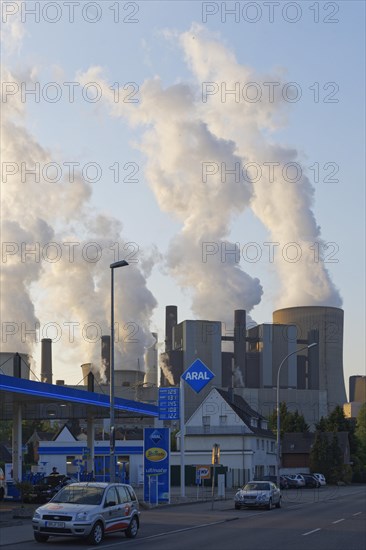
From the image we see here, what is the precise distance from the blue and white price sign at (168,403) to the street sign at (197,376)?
305 inches

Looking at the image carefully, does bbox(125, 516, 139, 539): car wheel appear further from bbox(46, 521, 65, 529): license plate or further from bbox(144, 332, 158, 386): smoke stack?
bbox(144, 332, 158, 386): smoke stack

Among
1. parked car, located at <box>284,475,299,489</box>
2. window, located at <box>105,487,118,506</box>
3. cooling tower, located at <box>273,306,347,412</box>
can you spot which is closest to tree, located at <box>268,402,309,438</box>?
cooling tower, located at <box>273,306,347,412</box>

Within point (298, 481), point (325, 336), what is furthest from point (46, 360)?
point (298, 481)

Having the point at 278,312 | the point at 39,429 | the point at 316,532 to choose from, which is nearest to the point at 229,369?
the point at 278,312

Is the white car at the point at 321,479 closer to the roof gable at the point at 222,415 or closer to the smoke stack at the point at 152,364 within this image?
the roof gable at the point at 222,415

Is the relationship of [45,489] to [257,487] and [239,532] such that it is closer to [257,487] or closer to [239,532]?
[257,487]

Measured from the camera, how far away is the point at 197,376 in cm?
6041

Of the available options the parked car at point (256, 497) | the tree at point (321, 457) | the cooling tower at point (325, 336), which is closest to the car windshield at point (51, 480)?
the parked car at point (256, 497)

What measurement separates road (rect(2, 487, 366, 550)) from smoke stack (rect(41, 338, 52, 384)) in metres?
89.7

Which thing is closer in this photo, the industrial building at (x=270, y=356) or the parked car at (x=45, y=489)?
the parked car at (x=45, y=489)

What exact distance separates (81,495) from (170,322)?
114261 millimetres

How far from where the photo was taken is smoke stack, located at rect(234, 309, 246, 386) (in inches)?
5300

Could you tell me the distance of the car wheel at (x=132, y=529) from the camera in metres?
25.7

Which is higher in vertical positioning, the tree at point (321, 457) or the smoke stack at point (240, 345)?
the smoke stack at point (240, 345)
